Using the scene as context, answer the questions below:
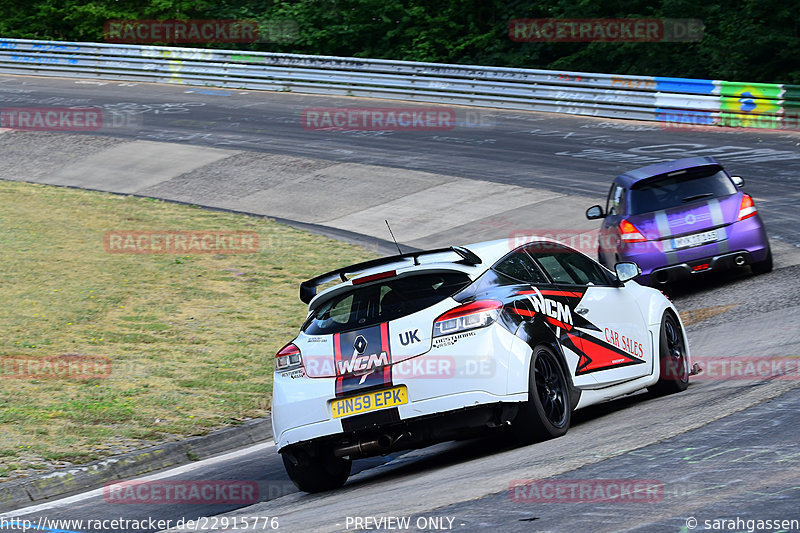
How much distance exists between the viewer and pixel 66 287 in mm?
15625

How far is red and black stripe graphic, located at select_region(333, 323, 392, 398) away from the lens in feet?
23.9

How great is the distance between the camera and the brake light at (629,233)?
14.1 metres

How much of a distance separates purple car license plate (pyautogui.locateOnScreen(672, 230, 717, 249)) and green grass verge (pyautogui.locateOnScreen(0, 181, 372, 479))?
15.8ft

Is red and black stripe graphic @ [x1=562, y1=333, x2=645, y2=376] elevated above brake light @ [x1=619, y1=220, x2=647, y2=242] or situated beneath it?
situated beneath

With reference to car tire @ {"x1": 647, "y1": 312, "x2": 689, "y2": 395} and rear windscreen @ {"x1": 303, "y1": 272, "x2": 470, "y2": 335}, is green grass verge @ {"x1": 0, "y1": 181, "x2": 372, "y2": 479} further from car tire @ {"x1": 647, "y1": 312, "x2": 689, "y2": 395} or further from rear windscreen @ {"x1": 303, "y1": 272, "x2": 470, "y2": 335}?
car tire @ {"x1": 647, "y1": 312, "x2": 689, "y2": 395}

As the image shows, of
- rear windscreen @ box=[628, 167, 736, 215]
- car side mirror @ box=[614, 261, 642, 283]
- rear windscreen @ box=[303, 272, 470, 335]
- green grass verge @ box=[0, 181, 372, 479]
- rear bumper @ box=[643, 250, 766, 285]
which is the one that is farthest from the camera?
rear windscreen @ box=[628, 167, 736, 215]

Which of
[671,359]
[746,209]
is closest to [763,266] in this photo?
[746,209]

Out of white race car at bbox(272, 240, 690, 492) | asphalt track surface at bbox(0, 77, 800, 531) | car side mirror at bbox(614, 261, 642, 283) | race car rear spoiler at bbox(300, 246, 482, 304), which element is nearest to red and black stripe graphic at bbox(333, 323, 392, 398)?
white race car at bbox(272, 240, 690, 492)

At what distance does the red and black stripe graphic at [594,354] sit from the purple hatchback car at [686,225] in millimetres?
5515

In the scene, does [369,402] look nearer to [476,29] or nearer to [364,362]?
[364,362]

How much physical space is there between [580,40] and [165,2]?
16858mm

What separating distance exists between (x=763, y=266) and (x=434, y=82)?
19.1 metres

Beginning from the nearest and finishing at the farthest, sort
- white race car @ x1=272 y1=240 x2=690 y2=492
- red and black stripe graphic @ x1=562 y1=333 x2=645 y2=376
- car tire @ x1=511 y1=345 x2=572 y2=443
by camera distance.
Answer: white race car @ x1=272 y1=240 x2=690 y2=492, car tire @ x1=511 y1=345 x2=572 y2=443, red and black stripe graphic @ x1=562 y1=333 x2=645 y2=376

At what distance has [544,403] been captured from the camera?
7.55 metres
